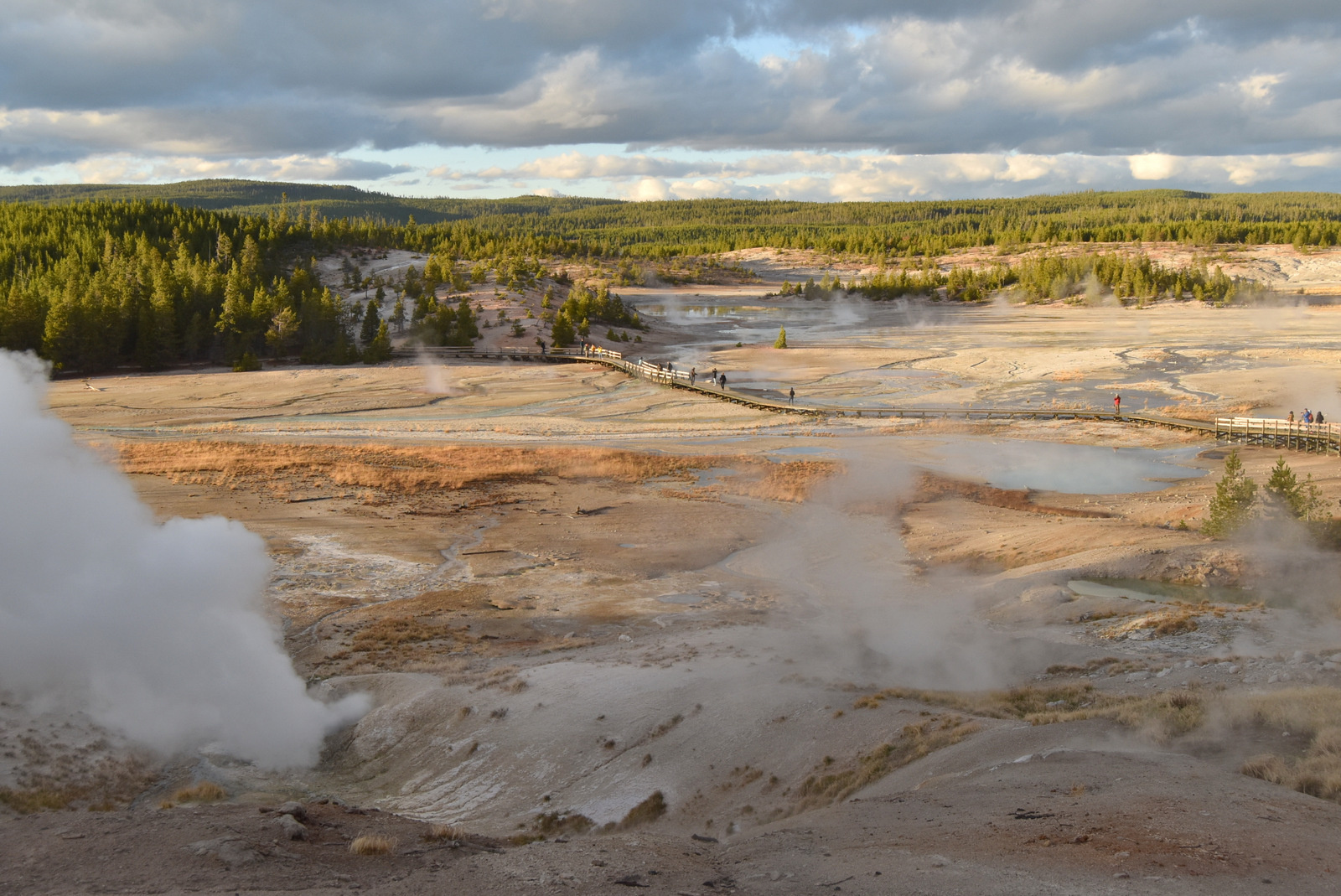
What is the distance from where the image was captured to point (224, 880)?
1002 centimetres

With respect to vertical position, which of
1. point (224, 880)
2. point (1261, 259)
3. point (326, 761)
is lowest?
point (326, 761)

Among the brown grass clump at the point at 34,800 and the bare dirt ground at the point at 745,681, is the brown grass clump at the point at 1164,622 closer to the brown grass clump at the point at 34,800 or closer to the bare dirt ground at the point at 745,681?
the bare dirt ground at the point at 745,681

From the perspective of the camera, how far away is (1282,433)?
45.2 meters

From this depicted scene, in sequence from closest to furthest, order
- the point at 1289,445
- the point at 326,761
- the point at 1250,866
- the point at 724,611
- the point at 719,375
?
the point at 1250,866 < the point at 326,761 < the point at 724,611 < the point at 1289,445 < the point at 719,375

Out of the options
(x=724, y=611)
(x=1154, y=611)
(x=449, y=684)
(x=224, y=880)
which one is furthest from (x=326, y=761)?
(x=1154, y=611)

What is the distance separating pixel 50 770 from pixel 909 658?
1493 centimetres

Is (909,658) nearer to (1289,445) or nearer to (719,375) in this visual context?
(1289,445)

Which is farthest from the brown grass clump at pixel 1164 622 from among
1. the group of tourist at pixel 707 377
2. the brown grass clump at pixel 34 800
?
the group of tourist at pixel 707 377

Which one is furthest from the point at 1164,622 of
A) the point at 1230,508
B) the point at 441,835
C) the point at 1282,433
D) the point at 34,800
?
the point at 1282,433

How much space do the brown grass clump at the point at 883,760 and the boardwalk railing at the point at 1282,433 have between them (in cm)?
3646

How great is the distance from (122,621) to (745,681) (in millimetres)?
11070

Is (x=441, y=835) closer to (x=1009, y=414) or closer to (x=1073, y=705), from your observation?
(x=1073, y=705)

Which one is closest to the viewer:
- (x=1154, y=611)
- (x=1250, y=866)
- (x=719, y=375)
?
(x=1250, y=866)

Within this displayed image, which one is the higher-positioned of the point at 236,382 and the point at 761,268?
the point at 761,268
